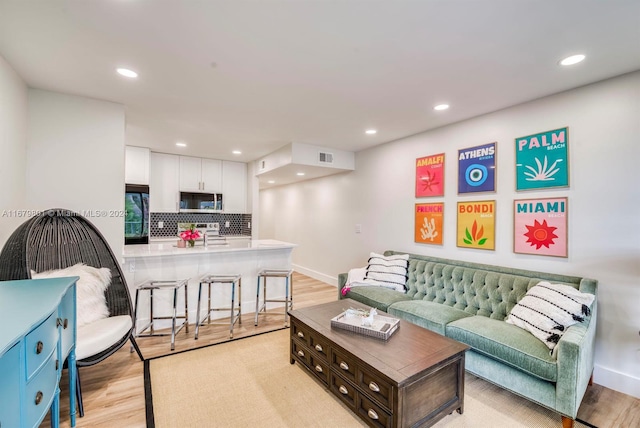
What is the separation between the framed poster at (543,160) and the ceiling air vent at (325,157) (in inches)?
102

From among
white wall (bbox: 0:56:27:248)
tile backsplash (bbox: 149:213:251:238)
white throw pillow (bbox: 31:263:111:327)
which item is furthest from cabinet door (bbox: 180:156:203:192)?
white throw pillow (bbox: 31:263:111:327)

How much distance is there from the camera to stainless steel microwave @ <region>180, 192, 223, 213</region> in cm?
548

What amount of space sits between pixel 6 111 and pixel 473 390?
4255 millimetres

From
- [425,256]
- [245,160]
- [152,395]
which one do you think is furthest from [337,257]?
[152,395]

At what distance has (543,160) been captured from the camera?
8.95ft

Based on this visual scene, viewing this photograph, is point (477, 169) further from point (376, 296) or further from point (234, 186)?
point (234, 186)

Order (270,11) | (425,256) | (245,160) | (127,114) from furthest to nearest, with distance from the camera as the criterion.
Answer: (245,160) → (425,256) → (127,114) → (270,11)

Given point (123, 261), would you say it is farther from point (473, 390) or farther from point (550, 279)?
point (550, 279)

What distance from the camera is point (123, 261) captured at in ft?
10.1

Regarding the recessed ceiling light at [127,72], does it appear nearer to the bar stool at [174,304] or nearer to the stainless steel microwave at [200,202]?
the bar stool at [174,304]

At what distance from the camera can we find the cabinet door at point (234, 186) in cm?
592

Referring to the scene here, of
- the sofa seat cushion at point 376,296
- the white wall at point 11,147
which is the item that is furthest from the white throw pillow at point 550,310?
the white wall at point 11,147

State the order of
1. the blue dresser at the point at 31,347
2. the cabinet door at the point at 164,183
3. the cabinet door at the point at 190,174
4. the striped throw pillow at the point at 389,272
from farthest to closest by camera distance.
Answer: the cabinet door at the point at 190,174 → the cabinet door at the point at 164,183 → the striped throw pillow at the point at 389,272 → the blue dresser at the point at 31,347

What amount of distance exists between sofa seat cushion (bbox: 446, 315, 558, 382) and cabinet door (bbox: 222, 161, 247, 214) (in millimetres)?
4694
